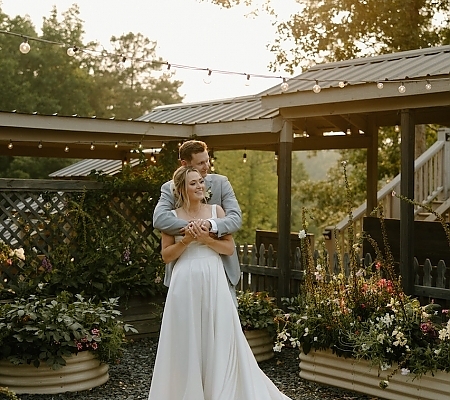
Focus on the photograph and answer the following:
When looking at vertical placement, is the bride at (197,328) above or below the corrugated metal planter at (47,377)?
above

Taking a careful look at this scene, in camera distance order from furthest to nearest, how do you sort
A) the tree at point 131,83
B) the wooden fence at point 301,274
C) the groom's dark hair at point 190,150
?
the tree at point 131,83 < the wooden fence at point 301,274 < the groom's dark hair at point 190,150

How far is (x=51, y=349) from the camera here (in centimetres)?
592

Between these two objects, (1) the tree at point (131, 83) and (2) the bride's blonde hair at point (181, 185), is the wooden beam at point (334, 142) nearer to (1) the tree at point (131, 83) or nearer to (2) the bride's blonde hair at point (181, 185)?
(2) the bride's blonde hair at point (181, 185)

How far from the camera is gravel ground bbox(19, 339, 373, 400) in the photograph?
5902 millimetres

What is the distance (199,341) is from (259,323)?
2561mm

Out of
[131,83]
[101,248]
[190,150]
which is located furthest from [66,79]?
[190,150]

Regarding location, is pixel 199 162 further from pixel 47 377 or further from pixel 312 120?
pixel 312 120

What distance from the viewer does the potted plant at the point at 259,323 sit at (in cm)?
699

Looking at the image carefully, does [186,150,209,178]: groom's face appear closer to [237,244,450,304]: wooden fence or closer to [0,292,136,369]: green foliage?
[0,292,136,369]: green foliage

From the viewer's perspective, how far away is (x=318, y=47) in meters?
20.5

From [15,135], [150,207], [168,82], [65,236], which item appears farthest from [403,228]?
[168,82]

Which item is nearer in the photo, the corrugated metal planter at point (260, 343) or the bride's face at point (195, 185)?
the bride's face at point (195, 185)

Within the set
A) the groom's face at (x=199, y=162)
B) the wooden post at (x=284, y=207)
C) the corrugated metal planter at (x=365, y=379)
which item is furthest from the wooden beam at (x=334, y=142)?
the groom's face at (x=199, y=162)

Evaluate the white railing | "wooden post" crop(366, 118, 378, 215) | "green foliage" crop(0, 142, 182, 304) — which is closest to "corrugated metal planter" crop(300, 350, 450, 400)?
"green foliage" crop(0, 142, 182, 304)
